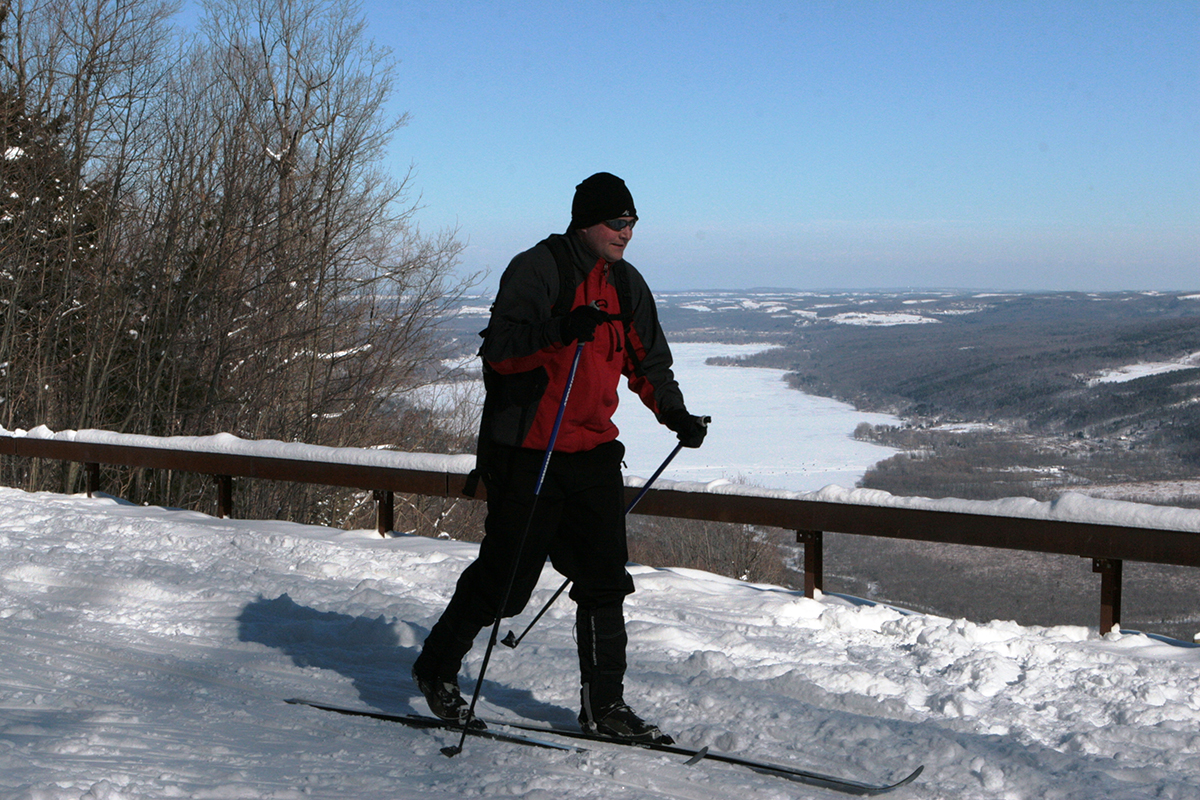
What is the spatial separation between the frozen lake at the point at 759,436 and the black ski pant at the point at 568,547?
39.4m

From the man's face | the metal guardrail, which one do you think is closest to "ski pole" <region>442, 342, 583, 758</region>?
the man's face

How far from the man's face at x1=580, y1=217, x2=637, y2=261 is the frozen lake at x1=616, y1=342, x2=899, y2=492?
3953 cm

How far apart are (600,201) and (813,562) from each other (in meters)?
3.01

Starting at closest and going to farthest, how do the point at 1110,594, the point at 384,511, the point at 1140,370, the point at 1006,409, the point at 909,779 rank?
the point at 909,779, the point at 1110,594, the point at 384,511, the point at 1006,409, the point at 1140,370

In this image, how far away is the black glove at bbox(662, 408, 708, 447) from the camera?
3.63 meters

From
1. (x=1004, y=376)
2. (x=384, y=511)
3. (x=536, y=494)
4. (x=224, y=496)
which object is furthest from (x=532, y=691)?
(x=1004, y=376)

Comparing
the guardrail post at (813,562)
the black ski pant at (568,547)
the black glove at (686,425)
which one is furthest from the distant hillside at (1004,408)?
the black ski pant at (568,547)

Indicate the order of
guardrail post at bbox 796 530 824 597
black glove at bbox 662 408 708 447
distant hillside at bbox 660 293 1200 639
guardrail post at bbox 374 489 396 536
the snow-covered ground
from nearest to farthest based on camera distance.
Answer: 1. black glove at bbox 662 408 708 447
2. guardrail post at bbox 796 530 824 597
3. guardrail post at bbox 374 489 396 536
4. distant hillside at bbox 660 293 1200 639
5. the snow-covered ground

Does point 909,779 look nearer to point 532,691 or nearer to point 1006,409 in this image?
point 532,691

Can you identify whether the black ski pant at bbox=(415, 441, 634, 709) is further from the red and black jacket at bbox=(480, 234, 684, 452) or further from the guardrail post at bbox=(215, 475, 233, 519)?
the guardrail post at bbox=(215, 475, 233, 519)

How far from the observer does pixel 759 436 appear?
77062 millimetres

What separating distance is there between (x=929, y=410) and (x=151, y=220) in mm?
75781

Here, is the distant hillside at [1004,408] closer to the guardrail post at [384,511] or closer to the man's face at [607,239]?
the man's face at [607,239]

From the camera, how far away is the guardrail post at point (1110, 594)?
495cm
